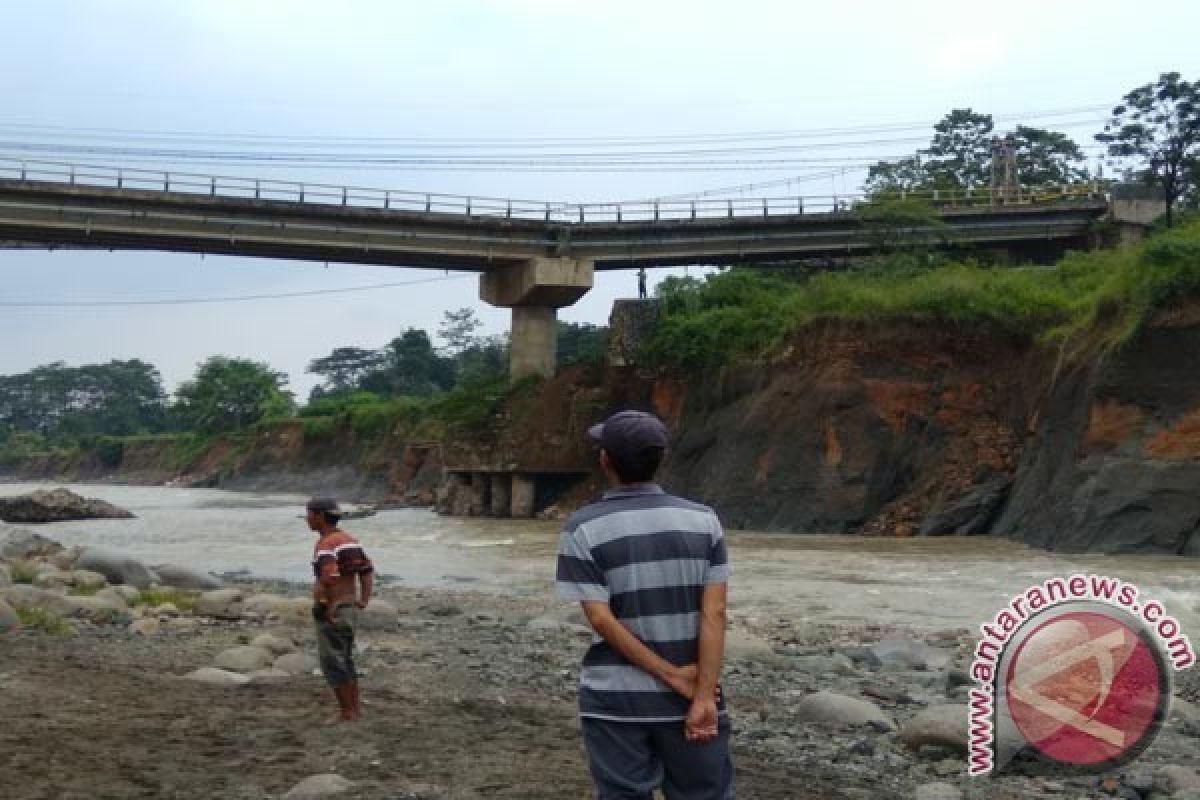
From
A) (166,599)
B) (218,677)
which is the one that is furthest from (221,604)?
(218,677)

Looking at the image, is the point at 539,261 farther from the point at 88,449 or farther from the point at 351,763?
the point at 88,449

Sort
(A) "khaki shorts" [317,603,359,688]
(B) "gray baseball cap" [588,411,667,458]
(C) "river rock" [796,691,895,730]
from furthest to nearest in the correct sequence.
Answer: (C) "river rock" [796,691,895,730]
(A) "khaki shorts" [317,603,359,688]
(B) "gray baseball cap" [588,411,667,458]

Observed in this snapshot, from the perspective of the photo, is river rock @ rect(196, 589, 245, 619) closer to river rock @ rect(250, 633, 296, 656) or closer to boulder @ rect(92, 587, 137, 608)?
boulder @ rect(92, 587, 137, 608)

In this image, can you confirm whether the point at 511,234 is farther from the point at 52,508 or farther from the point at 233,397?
the point at 233,397

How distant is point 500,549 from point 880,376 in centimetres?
1280

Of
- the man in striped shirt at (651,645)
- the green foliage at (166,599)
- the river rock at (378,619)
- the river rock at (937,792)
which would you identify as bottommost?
the river rock at (378,619)

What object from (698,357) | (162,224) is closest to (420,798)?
(698,357)

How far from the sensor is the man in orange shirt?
8953 millimetres

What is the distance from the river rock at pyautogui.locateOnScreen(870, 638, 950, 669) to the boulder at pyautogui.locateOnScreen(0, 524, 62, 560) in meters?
14.8

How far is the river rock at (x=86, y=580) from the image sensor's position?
17578mm

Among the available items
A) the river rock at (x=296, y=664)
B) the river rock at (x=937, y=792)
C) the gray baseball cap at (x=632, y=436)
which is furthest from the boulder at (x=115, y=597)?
the gray baseball cap at (x=632, y=436)

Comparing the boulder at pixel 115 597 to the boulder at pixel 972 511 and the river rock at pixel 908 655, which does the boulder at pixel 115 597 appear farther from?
the boulder at pixel 972 511

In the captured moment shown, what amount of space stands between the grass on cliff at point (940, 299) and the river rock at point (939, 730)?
22.9m

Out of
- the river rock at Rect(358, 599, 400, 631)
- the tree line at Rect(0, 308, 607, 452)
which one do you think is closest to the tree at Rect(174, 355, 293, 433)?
the tree line at Rect(0, 308, 607, 452)
